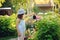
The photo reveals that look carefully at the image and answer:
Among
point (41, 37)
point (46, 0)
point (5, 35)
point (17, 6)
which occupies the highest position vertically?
point (41, 37)

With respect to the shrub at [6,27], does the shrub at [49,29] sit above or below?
above

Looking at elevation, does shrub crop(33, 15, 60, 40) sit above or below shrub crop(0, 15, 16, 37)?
above

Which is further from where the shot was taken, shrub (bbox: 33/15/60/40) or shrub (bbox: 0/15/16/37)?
shrub (bbox: 0/15/16/37)

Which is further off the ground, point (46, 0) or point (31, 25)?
point (31, 25)

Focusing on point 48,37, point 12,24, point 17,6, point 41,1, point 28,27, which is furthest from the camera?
point 41,1

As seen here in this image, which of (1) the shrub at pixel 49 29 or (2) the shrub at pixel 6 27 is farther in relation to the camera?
(2) the shrub at pixel 6 27

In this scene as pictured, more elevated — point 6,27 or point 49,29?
point 49,29

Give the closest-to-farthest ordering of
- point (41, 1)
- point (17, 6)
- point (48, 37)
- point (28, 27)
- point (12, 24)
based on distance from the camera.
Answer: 1. point (48, 37)
2. point (28, 27)
3. point (12, 24)
4. point (17, 6)
5. point (41, 1)

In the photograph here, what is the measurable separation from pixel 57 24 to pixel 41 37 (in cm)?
68

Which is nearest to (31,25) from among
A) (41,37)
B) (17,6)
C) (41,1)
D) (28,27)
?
(28,27)

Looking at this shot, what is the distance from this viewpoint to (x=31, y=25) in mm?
16969

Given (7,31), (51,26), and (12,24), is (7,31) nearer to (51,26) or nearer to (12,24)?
(12,24)

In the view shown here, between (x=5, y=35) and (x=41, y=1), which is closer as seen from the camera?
(x=5, y=35)

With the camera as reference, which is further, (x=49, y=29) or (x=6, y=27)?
(x=6, y=27)
